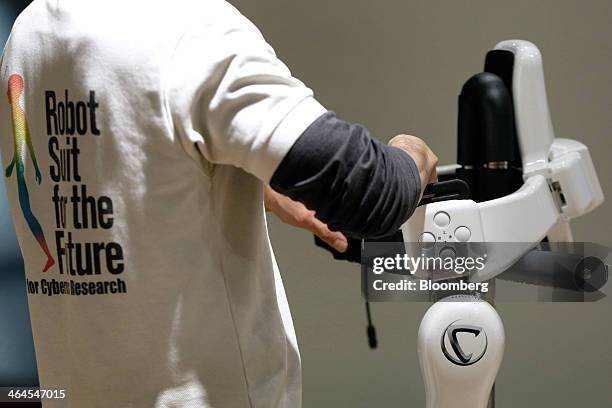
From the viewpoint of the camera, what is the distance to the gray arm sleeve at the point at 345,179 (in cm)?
92

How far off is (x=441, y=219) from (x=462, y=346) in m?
0.30

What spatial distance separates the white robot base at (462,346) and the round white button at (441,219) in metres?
0.18

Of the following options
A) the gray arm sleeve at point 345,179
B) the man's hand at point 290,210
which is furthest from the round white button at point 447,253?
the gray arm sleeve at point 345,179

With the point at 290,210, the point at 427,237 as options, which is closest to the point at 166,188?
the point at 290,210

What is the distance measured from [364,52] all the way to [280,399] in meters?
2.23

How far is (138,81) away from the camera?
96 cm

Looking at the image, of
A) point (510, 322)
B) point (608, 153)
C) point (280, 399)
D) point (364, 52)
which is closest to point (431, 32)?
point (364, 52)

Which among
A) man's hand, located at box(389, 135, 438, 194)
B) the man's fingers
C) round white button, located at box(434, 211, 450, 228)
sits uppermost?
man's hand, located at box(389, 135, 438, 194)

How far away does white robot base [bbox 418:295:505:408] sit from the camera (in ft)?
6.36

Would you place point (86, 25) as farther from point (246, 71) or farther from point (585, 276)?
point (585, 276)

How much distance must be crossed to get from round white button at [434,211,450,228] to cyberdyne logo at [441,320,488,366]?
0.74 feet

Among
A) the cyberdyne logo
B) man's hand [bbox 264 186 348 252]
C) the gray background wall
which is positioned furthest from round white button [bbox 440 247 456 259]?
the gray background wall

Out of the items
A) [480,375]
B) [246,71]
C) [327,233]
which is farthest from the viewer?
[480,375]

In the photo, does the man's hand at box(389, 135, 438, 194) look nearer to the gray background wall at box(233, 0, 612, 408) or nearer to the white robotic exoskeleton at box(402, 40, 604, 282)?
the white robotic exoskeleton at box(402, 40, 604, 282)
